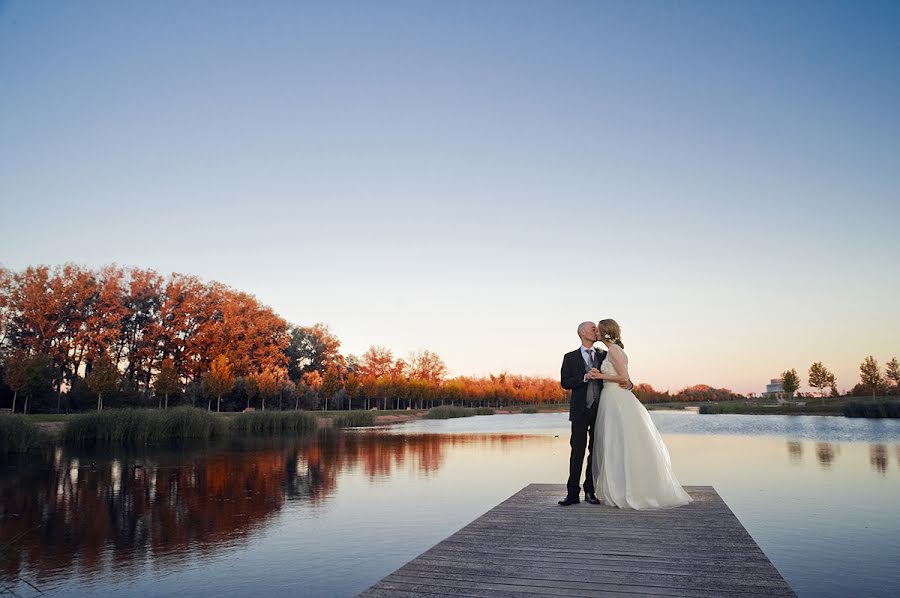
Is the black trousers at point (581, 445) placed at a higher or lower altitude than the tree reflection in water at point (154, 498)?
higher

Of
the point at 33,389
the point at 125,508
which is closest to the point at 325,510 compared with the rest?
the point at 125,508

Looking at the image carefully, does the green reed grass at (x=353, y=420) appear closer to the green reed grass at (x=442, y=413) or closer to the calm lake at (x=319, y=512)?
the green reed grass at (x=442, y=413)

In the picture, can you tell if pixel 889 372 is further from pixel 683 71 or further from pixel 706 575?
pixel 706 575

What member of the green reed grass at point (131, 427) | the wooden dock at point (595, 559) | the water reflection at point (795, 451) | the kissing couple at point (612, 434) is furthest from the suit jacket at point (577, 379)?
the green reed grass at point (131, 427)

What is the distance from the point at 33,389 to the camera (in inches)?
1238

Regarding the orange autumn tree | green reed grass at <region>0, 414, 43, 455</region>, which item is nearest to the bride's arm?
green reed grass at <region>0, 414, 43, 455</region>

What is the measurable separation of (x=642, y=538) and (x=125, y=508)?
9992 mm

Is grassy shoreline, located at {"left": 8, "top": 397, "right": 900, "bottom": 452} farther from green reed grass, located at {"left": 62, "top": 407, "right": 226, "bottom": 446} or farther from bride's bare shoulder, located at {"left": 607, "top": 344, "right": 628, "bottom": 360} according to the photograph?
bride's bare shoulder, located at {"left": 607, "top": 344, "right": 628, "bottom": 360}

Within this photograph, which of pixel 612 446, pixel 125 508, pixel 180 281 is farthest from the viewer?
pixel 180 281

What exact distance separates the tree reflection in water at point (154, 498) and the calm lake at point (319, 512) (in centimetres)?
5

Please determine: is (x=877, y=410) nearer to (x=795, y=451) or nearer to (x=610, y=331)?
(x=795, y=451)

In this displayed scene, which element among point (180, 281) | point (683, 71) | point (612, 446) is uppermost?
point (683, 71)

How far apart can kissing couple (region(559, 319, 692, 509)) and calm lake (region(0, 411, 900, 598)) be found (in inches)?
81.4

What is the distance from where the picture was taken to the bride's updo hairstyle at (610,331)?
696cm
